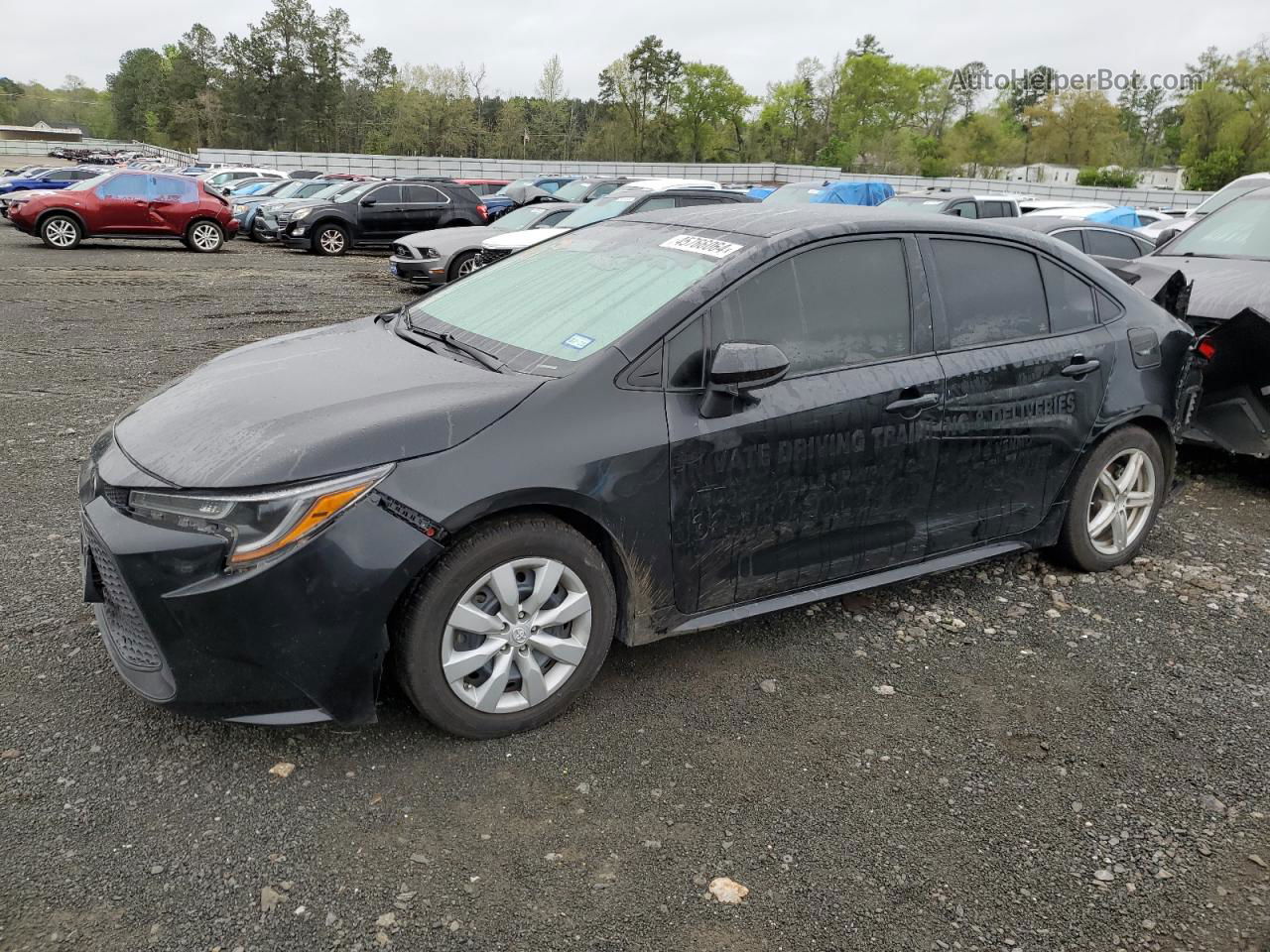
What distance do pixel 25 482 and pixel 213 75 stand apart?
308 ft

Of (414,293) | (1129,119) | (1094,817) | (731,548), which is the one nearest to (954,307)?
(731,548)

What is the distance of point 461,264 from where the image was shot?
14.2 m

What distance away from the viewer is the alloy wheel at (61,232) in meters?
17.7

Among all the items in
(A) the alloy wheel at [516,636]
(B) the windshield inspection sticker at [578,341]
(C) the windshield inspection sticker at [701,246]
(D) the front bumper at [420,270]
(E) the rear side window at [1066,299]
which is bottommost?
(A) the alloy wheel at [516,636]

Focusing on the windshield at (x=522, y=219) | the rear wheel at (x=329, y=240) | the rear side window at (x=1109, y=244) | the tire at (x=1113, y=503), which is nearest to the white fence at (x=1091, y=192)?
the rear wheel at (x=329, y=240)

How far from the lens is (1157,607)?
4.27 metres

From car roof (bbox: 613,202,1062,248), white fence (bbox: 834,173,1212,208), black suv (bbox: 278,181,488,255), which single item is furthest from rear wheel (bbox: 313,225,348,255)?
white fence (bbox: 834,173,1212,208)

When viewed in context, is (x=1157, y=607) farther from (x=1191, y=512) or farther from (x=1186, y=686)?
(x=1191, y=512)

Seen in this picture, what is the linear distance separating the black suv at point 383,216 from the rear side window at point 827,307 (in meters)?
16.5

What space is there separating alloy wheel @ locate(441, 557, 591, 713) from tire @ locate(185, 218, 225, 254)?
18540mm

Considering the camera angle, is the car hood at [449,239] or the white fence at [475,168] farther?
the white fence at [475,168]

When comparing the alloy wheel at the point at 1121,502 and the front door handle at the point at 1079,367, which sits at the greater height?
the front door handle at the point at 1079,367

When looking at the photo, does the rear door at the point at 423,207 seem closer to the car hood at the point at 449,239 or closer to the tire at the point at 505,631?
the car hood at the point at 449,239

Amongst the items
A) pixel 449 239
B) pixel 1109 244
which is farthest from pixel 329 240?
pixel 1109 244
